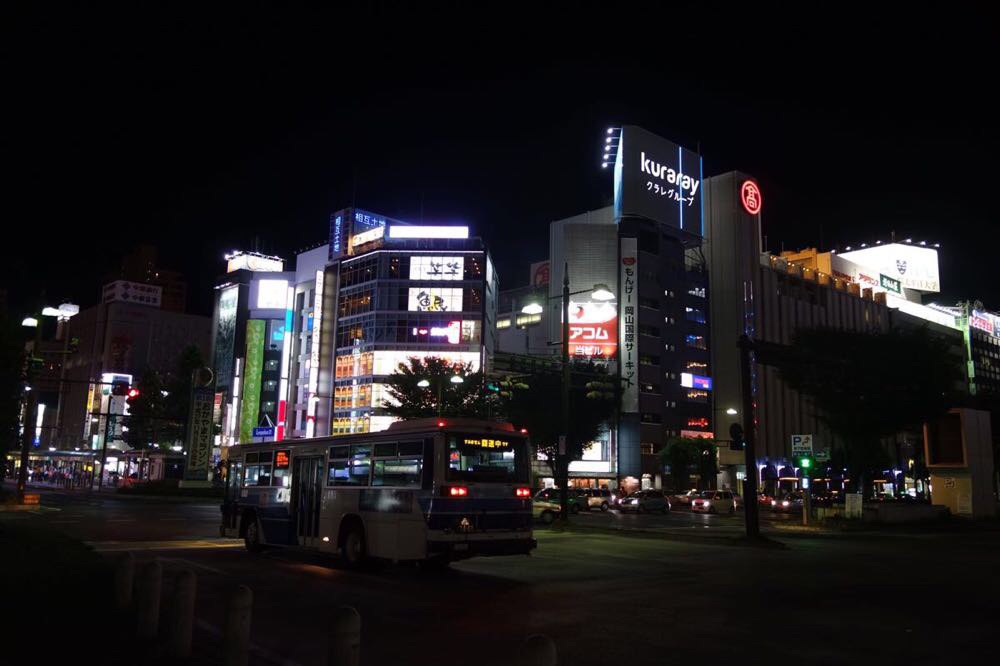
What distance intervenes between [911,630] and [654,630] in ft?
11.6

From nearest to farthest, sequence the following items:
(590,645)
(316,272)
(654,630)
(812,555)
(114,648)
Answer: (114,648), (590,645), (654,630), (812,555), (316,272)

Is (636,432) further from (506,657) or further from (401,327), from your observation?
(506,657)

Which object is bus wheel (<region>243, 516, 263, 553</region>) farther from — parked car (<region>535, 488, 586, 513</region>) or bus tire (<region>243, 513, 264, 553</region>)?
parked car (<region>535, 488, 586, 513</region>)

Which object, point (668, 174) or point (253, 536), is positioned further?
point (668, 174)

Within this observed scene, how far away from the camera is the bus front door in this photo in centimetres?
1780

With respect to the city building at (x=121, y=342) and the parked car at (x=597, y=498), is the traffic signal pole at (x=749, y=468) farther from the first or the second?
the city building at (x=121, y=342)

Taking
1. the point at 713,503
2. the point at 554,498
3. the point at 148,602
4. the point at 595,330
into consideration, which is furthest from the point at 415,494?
the point at 595,330

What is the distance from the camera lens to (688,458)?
259ft

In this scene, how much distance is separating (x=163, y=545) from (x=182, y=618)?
47.2 ft

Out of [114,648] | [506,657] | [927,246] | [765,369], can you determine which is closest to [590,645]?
[506,657]

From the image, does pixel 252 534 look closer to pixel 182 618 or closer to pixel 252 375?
pixel 182 618

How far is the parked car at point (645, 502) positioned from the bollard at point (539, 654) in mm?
48873

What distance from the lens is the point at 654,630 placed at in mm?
10039

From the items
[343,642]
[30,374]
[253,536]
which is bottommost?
[253,536]
